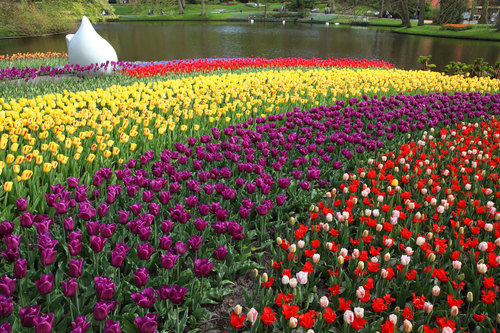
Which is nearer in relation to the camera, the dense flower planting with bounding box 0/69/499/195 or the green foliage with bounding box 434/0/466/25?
the dense flower planting with bounding box 0/69/499/195

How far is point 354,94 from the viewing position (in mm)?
9062

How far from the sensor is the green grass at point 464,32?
1468 inches

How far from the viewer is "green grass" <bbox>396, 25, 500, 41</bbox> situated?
37281mm

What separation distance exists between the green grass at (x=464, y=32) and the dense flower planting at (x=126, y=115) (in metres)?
31.4

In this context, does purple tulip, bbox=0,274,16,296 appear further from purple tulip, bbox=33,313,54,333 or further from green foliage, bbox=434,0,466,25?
green foliage, bbox=434,0,466,25

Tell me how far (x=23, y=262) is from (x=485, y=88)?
1170cm

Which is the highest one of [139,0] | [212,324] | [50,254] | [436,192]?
[139,0]

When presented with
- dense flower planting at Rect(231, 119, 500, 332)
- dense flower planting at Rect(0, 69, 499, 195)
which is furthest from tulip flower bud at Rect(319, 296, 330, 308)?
dense flower planting at Rect(0, 69, 499, 195)

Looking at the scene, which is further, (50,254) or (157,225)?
(157,225)

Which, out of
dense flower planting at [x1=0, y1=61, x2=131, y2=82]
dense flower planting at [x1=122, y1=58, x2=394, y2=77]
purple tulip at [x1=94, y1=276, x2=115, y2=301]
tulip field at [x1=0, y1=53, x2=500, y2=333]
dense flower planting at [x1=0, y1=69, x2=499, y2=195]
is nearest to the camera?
purple tulip at [x1=94, y1=276, x2=115, y2=301]

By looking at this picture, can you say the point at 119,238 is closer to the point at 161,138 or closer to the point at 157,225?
the point at 157,225

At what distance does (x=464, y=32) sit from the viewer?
3972cm

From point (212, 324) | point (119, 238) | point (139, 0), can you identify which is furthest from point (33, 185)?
point (139, 0)

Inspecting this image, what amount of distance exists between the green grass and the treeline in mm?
31636
